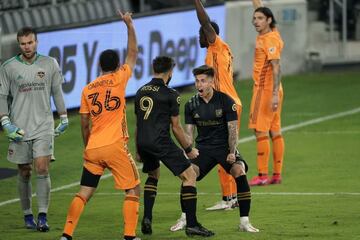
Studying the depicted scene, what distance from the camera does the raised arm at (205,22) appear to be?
13.8 meters

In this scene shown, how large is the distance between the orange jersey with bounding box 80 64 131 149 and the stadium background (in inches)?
46.5

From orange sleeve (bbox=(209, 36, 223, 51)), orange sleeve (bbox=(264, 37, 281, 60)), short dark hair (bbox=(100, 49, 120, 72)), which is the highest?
short dark hair (bbox=(100, 49, 120, 72))

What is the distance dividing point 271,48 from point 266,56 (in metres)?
0.16

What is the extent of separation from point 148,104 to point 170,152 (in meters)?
0.52

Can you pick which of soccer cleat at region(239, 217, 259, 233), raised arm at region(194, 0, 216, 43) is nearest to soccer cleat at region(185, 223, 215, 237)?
soccer cleat at region(239, 217, 259, 233)

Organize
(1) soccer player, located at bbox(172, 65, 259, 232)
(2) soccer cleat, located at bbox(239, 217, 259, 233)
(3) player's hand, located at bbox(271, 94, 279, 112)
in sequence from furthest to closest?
1. (3) player's hand, located at bbox(271, 94, 279, 112)
2. (1) soccer player, located at bbox(172, 65, 259, 232)
3. (2) soccer cleat, located at bbox(239, 217, 259, 233)

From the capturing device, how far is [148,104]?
1226 centimetres

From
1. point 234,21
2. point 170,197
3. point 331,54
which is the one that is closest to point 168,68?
point 170,197

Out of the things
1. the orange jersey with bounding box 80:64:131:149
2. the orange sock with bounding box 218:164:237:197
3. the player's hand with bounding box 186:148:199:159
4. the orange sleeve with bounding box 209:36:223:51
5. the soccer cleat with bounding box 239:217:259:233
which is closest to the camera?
the orange jersey with bounding box 80:64:131:149

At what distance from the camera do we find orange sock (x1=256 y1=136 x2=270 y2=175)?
53.1 ft

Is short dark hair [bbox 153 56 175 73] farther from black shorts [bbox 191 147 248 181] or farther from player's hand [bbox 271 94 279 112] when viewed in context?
player's hand [bbox 271 94 279 112]

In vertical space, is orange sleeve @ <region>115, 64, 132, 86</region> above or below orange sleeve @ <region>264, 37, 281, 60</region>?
above

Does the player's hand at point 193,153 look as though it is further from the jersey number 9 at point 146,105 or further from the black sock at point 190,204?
the jersey number 9 at point 146,105

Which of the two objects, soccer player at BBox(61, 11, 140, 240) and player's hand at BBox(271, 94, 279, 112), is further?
player's hand at BBox(271, 94, 279, 112)
